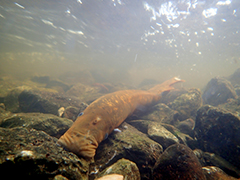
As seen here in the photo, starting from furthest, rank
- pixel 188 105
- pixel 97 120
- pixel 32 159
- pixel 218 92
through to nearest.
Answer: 1. pixel 218 92
2. pixel 188 105
3. pixel 97 120
4. pixel 32 159

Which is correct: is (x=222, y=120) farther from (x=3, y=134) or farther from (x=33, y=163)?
(x=3, y=134)

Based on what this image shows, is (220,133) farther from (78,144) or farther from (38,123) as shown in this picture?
(38,123)

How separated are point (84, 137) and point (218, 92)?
41.0ft

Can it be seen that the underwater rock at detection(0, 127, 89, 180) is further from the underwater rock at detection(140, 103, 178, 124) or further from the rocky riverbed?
the underwater rock at detection(140, 103, 178, 124)

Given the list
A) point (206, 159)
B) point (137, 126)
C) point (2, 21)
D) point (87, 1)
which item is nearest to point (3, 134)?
point (137, 126)

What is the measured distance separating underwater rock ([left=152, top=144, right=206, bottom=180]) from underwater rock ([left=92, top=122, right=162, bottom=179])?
0.41 meters

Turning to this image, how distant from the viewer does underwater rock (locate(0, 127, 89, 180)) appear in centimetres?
143

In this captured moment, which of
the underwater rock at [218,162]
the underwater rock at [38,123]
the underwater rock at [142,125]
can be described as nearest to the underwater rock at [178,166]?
the underwater rock at [218,162]

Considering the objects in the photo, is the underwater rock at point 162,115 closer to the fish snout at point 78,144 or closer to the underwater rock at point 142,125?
the underwater rock at point 142,125

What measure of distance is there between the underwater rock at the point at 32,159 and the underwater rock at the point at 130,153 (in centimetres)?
74

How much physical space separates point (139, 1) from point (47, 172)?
14288 millimetres

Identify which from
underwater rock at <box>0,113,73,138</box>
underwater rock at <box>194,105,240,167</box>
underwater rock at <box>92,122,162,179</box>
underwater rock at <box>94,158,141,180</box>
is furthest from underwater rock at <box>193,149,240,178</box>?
underwater rock at <box>0,113,73,138</box>

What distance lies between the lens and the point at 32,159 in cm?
156

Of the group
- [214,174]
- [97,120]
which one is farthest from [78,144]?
[214,174]
